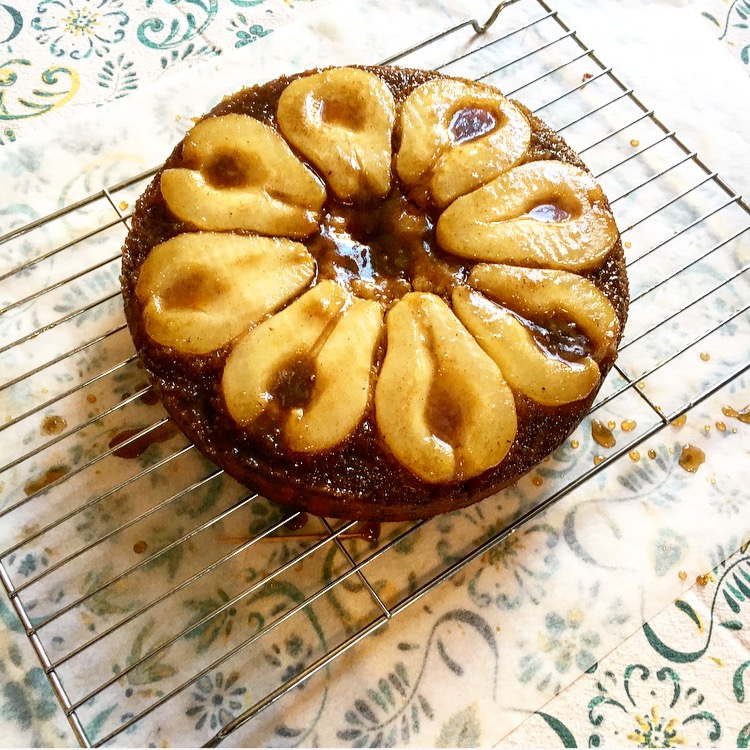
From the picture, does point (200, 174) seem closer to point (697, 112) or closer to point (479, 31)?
point (479, 31)

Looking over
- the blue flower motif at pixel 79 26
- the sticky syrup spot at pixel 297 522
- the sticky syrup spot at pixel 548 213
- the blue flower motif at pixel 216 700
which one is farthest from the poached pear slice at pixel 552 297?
the blue flower motif at pixel 79 26

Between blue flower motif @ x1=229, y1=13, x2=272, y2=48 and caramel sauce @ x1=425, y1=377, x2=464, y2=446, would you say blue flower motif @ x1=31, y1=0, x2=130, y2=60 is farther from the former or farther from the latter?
caramel sauce @ x1=425, y1=377, x2=464, y2=446

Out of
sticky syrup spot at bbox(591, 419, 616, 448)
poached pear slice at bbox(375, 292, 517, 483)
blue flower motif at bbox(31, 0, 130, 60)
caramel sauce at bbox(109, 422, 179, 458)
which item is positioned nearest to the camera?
poached pear slice at bbox(375, 292, 517, 483)

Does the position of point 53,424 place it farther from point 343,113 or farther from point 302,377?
point 343,113

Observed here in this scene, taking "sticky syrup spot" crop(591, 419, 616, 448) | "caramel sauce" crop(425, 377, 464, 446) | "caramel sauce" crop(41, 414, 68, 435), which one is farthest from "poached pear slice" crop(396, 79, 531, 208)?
"caramel sauce" crop(41, 414, 68, 435)

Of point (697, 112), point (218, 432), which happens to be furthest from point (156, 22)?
point (697, 112)

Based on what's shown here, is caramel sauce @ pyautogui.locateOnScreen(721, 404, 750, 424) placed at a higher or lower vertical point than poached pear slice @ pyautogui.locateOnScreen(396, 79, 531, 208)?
lower
